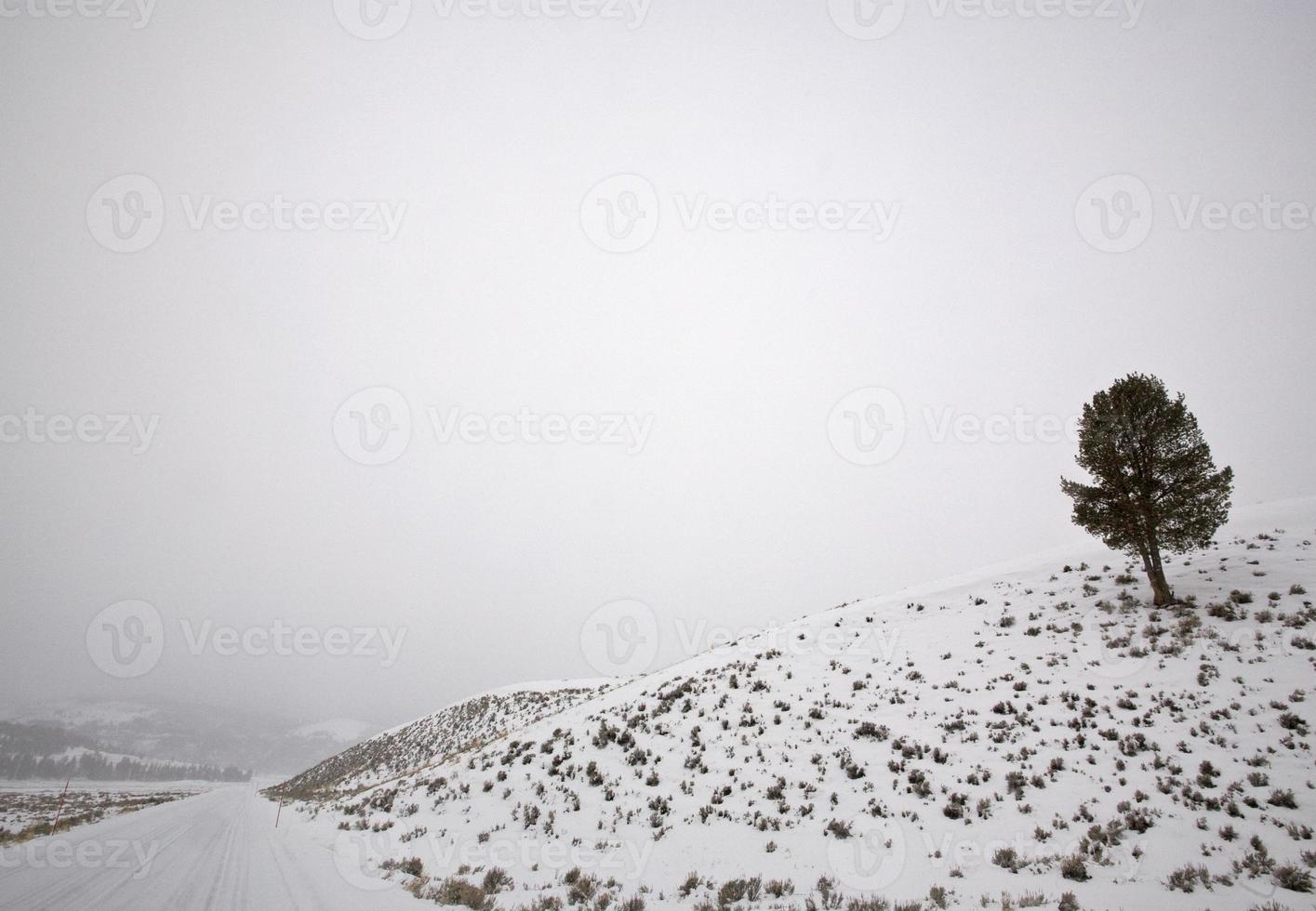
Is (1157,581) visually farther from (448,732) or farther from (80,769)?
(80,769)

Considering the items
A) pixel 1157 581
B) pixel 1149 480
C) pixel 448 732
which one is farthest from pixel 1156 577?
pixel 448 732

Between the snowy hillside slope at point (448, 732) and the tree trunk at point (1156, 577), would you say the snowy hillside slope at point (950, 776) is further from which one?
the snowy hillside slope at point (448, 732)

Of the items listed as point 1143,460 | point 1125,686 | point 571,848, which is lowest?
point 571,848

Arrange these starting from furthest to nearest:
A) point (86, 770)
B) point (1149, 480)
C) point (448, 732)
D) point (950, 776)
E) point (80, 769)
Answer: point (80, 769)
point (86, 770)
point (448, 732)
point (1149, 480)
point (950, 776)

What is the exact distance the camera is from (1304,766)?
31.9 ft

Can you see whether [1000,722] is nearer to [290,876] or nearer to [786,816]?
[786,816]

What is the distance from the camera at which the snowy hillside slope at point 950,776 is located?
8961 mm

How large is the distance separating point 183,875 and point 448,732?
29.3m

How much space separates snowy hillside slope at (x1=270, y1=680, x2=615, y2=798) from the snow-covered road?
1310 cm

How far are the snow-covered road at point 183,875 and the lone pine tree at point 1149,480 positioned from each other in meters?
23.1

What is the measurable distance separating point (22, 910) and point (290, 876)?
14.2 feet

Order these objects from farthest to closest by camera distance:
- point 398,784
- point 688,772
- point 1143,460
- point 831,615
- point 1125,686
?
point 831,615 < point 398,784 < point 1143,460 < point 688,772 < point 1125,686

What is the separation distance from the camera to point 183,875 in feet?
40.2

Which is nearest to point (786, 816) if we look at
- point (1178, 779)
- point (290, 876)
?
point (1178, 779)
